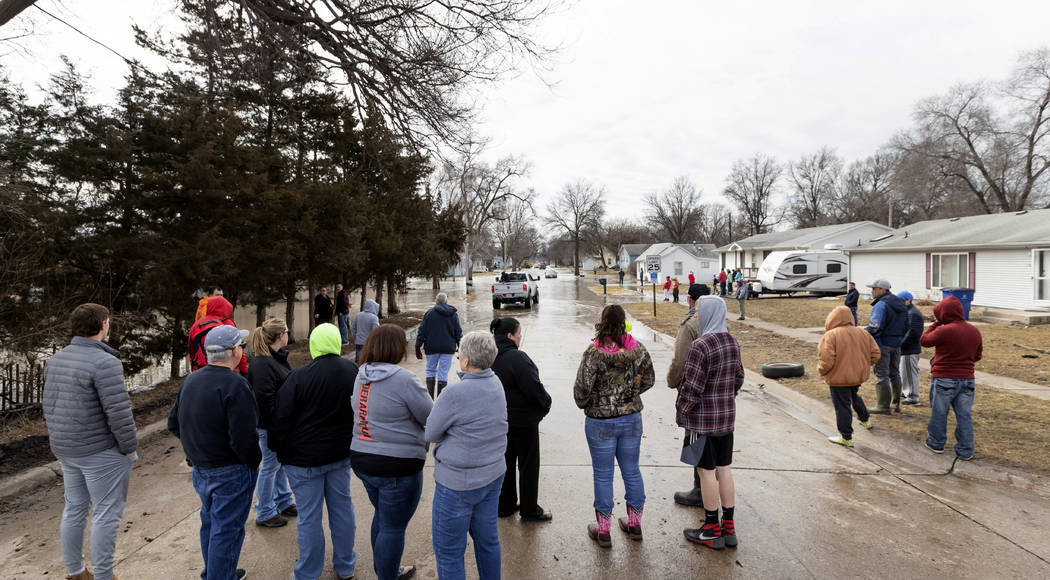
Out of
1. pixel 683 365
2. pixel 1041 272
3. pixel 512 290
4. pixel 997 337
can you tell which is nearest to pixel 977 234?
pixel 1041 272

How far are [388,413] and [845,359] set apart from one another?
5.11 m

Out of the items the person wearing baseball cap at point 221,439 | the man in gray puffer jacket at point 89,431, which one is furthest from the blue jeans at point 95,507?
the person wearing baseball cap at point 221,439

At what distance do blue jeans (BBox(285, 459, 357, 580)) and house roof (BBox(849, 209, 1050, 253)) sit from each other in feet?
75.9

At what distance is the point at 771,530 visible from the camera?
4.14 meters

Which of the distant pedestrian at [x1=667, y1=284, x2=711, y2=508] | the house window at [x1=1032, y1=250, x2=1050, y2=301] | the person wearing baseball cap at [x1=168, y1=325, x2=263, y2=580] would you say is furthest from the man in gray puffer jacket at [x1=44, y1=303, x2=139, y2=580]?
the house window at [x1=1032, y1=250, x2=1050, y2=301]

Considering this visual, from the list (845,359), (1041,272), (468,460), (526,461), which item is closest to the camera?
(468,460)

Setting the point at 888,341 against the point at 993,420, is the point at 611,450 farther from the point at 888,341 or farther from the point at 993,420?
the point at 993,420

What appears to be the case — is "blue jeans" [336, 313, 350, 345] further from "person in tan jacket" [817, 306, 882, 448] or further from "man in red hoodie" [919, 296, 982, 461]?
"man in red hoodie" [919, 296, 982, 461]

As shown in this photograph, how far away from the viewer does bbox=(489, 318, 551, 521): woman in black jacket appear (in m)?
4.01

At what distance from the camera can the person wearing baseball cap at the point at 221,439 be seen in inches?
123

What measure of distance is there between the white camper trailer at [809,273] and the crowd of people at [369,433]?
2914 cm

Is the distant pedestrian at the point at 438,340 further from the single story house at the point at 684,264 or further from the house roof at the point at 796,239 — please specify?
the single story house at the point at 684,264

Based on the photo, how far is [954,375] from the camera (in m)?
5.63

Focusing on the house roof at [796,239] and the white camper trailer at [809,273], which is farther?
the house roof at [796,239]
